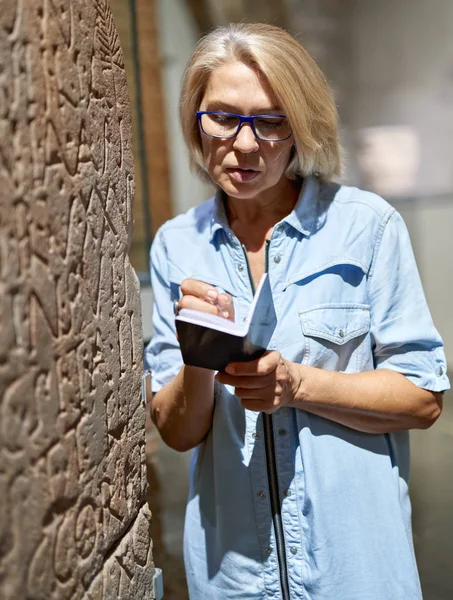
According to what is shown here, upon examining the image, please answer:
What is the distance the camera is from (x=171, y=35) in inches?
178

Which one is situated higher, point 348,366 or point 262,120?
point 262,120

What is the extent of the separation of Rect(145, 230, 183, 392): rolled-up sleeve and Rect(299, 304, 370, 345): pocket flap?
0.30m

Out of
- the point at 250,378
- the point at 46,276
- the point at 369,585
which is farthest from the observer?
the point at 369,585

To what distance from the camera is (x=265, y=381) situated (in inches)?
49.8

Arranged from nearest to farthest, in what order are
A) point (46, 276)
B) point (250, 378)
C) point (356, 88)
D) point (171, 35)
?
point (46, 276)
point (250, 378)
point (356, 88)
point (171, 35)

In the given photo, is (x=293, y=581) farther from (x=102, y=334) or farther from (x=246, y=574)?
(x=102, y=334)

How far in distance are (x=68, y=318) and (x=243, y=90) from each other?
61 centimetres

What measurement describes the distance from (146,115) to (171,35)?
0.51 metres

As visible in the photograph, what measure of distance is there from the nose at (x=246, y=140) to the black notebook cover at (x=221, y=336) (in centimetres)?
32

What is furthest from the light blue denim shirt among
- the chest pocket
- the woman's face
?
the woman's face

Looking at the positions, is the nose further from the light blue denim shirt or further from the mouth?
the light blue denim shirt

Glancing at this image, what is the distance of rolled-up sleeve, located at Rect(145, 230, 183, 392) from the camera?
1.54 m

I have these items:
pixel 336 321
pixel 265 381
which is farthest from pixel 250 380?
pixel 336 321

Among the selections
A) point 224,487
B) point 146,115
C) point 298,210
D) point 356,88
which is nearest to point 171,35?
point 146,115
